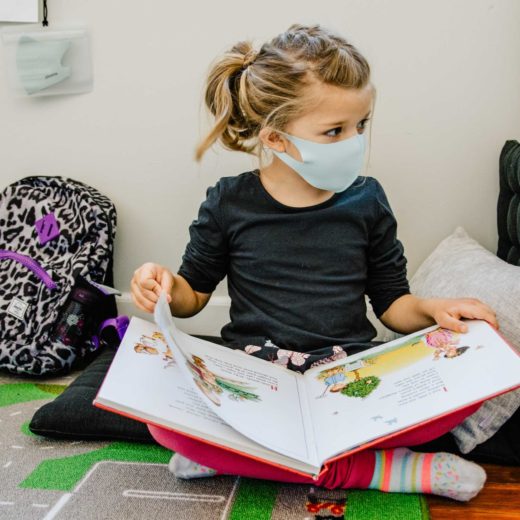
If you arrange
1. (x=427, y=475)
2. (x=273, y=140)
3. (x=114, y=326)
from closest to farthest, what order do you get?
(x=427, y=475), (x=273, y=140), (x=114, y=326)

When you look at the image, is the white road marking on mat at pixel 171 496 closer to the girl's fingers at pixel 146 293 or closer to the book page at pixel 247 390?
the book page at pixel 247 390

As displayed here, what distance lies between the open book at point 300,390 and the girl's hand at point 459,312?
11 millimetres

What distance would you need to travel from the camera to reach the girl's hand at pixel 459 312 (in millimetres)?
840

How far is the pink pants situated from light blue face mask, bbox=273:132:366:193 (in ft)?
1.24

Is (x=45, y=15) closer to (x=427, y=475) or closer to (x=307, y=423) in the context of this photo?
(x=307, y=423)

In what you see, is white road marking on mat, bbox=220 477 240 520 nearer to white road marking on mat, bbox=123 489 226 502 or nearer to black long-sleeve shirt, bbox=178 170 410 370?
white road marking on mat, bbox=123 489 226 502

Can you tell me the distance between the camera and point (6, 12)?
4.58ft

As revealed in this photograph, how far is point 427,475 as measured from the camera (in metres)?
0.84

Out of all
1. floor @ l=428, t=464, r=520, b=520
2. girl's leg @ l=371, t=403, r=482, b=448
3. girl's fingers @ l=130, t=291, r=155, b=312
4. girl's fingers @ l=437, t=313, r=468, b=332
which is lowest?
floor @ l=428, t=464, r=520, b=520

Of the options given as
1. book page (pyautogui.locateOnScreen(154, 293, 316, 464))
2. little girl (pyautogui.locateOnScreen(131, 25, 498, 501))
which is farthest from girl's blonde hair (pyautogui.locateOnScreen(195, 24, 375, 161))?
book page (pyautogui.locateOnScreen(154, 293, 316, 464))

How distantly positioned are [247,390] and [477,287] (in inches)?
18.8

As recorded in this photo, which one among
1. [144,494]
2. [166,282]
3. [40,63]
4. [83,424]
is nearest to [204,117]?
[40,63]

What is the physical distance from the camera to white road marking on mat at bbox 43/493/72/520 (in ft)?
2.61

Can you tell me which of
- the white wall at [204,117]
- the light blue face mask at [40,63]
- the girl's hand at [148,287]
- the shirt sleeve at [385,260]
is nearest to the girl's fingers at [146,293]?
the girl's hand at [148,287]
